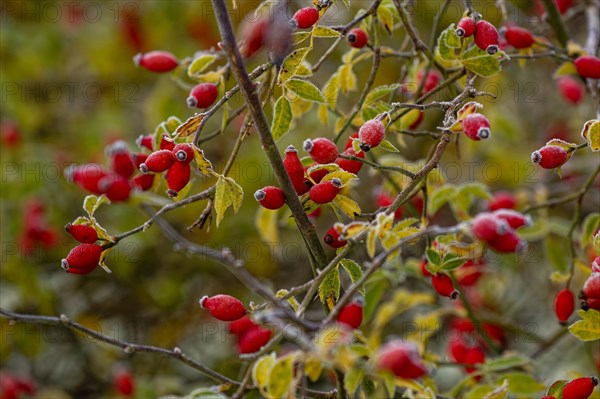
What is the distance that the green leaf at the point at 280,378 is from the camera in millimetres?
1071

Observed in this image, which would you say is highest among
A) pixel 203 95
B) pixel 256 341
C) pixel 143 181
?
pixel 203 95

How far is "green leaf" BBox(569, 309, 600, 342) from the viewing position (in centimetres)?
140

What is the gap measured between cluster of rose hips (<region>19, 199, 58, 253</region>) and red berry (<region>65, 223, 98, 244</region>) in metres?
1.86

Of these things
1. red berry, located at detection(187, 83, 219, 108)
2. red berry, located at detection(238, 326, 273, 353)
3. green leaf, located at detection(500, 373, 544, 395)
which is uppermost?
red berry, located at detection(187, 83, 219, 108)

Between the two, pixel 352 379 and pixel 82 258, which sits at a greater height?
pixel 82 258

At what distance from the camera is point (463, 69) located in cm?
160

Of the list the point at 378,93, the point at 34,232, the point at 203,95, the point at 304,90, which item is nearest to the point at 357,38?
the point at 378,93

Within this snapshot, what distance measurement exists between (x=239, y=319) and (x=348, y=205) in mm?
348

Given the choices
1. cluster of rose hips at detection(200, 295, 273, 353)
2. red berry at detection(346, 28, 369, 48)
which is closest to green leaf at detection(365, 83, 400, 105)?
red berry at detection(346, 28, 369, 48)

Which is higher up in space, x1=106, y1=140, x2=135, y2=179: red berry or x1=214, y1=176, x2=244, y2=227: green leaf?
x1=106, y1=140, x2=135, y2=179: red berry

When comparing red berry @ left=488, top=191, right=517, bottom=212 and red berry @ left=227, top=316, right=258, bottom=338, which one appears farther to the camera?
red berry @ left=488, top=191, right=517, bottom=212

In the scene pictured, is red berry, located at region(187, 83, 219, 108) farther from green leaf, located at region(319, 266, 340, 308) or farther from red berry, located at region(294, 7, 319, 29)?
green leaf, located at region(319, 266, 340, 308)

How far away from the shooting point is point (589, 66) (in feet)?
5.53

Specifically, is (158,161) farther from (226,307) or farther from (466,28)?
(466,28)
